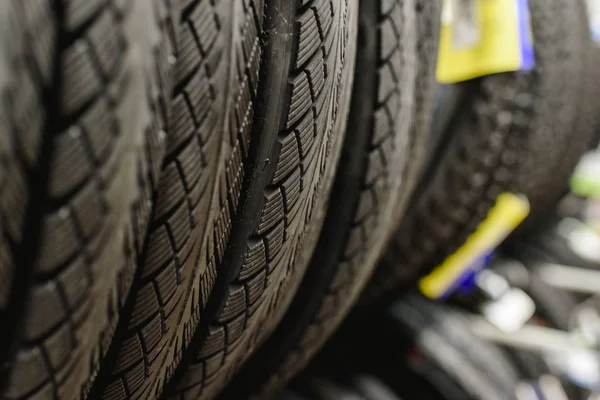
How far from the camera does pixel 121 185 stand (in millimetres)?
280

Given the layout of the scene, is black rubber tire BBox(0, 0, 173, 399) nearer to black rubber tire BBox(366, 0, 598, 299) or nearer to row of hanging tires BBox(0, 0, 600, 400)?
row of hanging tires BBox(0, 0, 600, 400)

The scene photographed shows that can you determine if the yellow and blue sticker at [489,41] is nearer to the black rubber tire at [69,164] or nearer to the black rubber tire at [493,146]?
the black rubber tire at [493,146]

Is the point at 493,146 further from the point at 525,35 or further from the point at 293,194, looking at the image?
the point at 293,194

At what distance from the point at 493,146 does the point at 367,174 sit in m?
0.28

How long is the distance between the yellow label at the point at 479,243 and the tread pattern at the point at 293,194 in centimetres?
41

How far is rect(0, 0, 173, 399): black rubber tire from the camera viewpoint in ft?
0.81

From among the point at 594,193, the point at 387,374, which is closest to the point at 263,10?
the point at 387,374

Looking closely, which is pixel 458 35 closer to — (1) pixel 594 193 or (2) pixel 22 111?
(2) pixel 22 111

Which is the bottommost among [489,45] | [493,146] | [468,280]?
[468,280]

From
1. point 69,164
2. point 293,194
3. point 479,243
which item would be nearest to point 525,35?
point 479,243

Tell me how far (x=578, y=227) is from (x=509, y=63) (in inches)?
30.9

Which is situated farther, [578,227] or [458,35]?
[578,227]

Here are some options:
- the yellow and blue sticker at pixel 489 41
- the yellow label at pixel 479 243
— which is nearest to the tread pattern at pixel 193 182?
the yellow and blue sticker at pixel 489 41

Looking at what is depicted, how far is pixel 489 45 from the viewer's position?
67 cm
